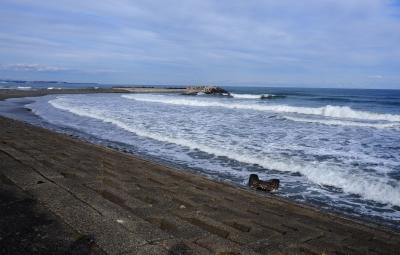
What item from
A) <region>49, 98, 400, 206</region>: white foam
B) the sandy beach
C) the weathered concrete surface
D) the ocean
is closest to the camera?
the sandy beach

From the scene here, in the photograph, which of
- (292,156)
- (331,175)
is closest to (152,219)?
(331,175)

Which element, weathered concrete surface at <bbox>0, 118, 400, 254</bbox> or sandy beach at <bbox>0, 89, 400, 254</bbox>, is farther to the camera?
weathered concrete surface at <bbox>0, 118, 400, 254</bbox>

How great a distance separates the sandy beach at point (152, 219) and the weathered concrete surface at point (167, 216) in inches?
0.4

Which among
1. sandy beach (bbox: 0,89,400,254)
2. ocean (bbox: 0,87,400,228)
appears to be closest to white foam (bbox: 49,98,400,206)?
ocean (bbox: 0,87,400,228)

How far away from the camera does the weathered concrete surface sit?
404 cm

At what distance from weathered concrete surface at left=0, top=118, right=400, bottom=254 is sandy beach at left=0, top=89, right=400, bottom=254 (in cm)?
1

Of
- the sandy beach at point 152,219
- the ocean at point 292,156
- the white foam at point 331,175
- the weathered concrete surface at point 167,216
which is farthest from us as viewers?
the white foam at point 331,175

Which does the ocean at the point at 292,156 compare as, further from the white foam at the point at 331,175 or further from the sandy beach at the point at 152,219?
the sandy beach at the point at 152,219

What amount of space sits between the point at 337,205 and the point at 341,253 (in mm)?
3125

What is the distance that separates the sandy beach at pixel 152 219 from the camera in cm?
392

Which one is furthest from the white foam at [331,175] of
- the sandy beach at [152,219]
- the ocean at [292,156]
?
the sandy beach at [152,219]

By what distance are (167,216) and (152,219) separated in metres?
0.24

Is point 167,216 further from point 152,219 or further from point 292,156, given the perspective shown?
point 292,156

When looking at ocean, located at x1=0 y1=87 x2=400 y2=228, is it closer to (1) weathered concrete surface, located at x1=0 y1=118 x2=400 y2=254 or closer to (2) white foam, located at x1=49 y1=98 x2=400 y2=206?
(2) white foam, located at x1=49 y1=98 x2=400 y2=206
